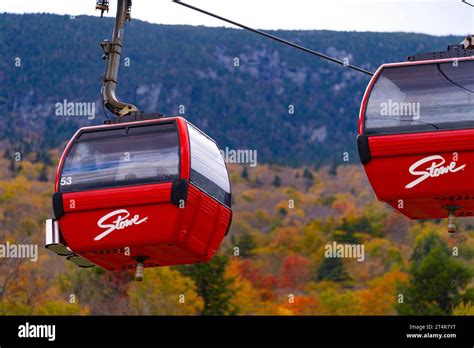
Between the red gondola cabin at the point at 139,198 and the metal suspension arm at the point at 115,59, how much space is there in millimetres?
739

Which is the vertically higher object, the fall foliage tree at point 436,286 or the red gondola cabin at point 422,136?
the red gondola cabin at point 422,136

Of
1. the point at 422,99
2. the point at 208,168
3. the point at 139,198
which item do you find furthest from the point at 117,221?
the point at 422,99

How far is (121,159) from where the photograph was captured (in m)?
20.9

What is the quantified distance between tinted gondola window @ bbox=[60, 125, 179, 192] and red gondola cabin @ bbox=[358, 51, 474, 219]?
2433mm

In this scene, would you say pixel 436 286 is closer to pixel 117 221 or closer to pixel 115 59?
pixel 115 59

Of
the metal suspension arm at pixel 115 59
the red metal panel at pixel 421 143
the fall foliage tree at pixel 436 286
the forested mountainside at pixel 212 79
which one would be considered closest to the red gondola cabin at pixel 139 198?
the metal suspension arm at pixel 115 59

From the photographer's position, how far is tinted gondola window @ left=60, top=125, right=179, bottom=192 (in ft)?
67.3

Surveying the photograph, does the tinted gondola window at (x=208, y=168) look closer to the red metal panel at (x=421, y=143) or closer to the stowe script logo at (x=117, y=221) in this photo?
the stowe script logo at (x=117, y=221)

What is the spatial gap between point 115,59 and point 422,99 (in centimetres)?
413

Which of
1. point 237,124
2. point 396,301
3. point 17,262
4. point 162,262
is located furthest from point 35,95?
point 162,262

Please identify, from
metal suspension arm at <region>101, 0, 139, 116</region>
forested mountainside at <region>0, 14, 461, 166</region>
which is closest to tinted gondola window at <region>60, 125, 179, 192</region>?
metal suspension arm at <region>101, 0, 139, 116</region>

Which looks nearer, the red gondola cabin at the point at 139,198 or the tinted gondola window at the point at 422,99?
the red gondola cabin at the point at 139,198

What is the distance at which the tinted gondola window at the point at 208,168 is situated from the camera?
67.8 feet

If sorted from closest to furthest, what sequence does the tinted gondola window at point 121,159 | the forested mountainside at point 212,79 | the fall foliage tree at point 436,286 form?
the tinted gondola window at point 121,159
the fall foliage tree at point 436,286
the forested mountainside at point 212,79
